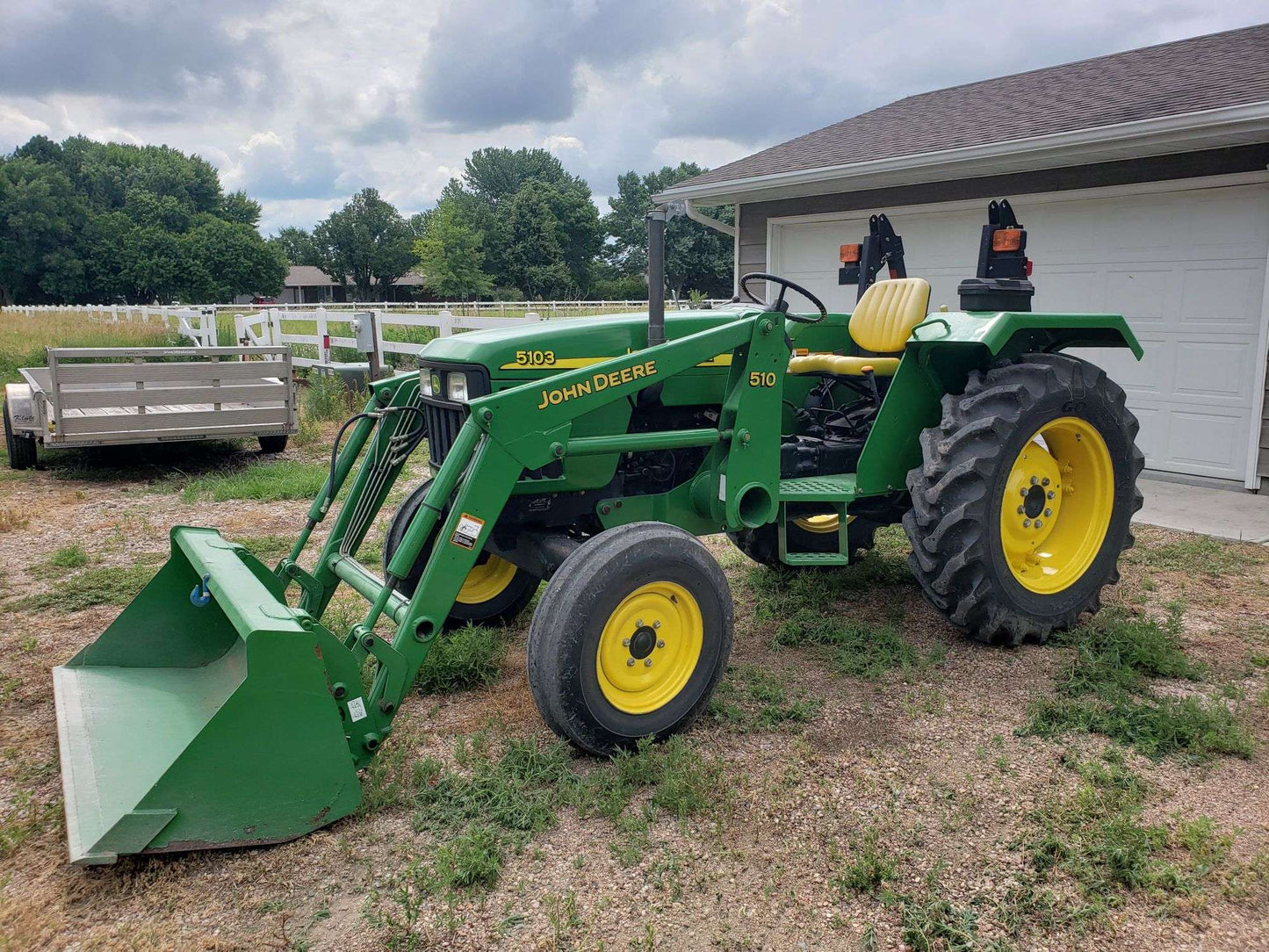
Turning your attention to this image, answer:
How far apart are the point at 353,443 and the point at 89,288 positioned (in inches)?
2460

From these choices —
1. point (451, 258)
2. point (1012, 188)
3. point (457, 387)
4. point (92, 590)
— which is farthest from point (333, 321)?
point (451, 258)

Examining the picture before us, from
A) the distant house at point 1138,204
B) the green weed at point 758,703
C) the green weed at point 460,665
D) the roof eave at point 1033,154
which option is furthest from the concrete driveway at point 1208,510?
the green weed at point 460,665

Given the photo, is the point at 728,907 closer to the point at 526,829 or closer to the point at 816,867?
the point at 816,867

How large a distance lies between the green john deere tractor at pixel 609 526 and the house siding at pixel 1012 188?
3.35 m

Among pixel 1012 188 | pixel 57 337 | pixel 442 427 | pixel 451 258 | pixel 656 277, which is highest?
pixel 451 258

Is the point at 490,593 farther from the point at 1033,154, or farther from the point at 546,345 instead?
the point at 1033,154

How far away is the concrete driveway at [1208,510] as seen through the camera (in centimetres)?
591

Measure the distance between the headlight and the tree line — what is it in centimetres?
4251

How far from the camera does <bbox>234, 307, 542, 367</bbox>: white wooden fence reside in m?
10.5

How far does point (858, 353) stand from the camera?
479cm

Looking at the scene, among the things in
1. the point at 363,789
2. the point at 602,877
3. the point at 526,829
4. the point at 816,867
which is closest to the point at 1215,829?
the point at 816,867

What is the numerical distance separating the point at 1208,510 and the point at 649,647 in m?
5.05

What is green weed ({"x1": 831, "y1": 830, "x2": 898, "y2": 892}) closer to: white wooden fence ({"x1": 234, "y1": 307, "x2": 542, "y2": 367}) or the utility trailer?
white wooden fence ({"x1": 234, "y1": 307, "x2": 542, "y2": 367})

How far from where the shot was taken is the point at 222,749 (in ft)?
8.16
